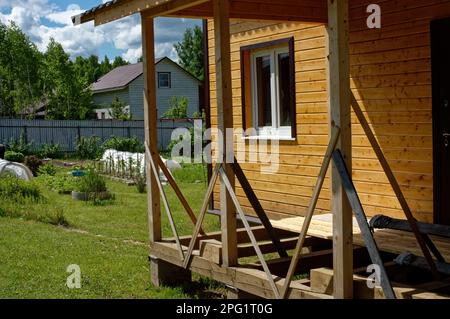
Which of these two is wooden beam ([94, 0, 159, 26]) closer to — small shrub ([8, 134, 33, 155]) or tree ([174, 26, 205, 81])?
small shrub ([8, 134, 33, 155])

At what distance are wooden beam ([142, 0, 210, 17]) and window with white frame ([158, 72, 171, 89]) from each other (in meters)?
37.0

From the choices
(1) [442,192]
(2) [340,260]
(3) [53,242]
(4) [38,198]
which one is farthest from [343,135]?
(4) [38,198]

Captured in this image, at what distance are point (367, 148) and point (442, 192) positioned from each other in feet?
3.90

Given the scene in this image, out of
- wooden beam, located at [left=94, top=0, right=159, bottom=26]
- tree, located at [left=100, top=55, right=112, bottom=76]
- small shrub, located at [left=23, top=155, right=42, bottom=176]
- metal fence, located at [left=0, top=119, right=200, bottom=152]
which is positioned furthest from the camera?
tree, located at [left=100, top=55, right=112, bottom=76]

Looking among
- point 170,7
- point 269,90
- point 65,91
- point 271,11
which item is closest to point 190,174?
point 269,90

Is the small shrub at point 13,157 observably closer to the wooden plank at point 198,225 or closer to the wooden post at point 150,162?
the wooden post at point 150,162

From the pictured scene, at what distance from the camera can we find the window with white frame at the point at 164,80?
43.2m

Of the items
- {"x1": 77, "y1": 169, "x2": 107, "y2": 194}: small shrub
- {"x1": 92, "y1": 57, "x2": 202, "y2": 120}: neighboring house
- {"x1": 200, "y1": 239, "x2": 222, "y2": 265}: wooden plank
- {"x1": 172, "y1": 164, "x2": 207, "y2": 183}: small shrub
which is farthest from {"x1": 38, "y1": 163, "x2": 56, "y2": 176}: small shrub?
{"x1": 92, "y1": 57, "x2": 202, "y2": 120}: neighboring house

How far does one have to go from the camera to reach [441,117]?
6.34 metres

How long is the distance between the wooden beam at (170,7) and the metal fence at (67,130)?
2116 cm

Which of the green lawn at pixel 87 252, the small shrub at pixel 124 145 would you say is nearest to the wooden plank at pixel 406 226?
the green lawn at pixel 87 252

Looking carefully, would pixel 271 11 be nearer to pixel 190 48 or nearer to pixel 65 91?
pixel 65 91

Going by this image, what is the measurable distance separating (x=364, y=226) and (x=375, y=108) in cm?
334

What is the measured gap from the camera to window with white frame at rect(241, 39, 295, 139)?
28.3 feet
